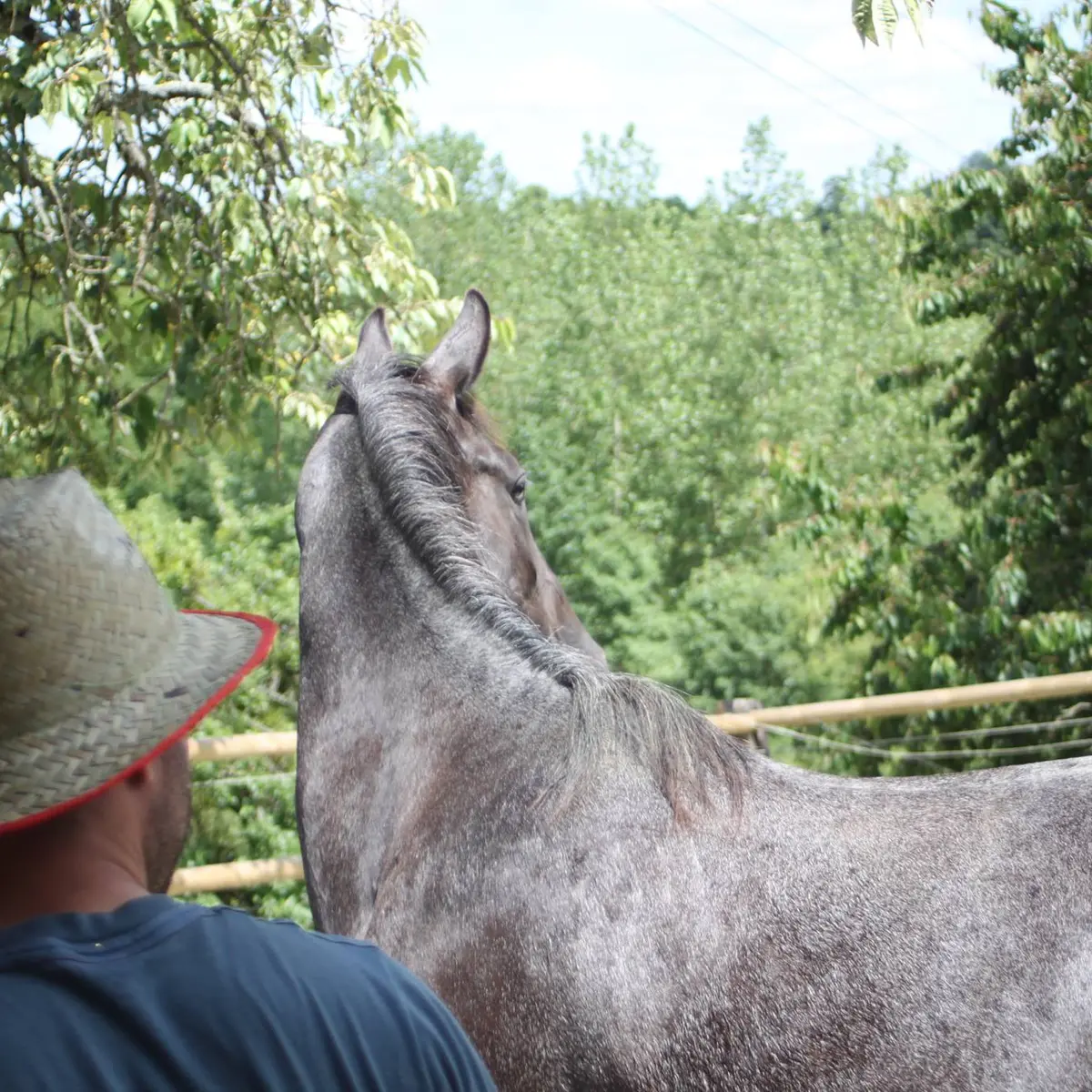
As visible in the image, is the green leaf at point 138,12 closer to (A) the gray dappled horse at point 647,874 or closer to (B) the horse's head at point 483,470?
(B) the horse's head at point 483,470

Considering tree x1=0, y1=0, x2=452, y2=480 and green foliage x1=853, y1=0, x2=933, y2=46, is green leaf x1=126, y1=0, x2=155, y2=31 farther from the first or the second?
green foliage x1=853, y1=0, x2=933, y2=46

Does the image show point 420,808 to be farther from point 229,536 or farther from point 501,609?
point 229,536

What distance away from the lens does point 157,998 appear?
3.06ft

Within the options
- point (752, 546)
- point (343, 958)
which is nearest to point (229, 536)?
point (343, 958)

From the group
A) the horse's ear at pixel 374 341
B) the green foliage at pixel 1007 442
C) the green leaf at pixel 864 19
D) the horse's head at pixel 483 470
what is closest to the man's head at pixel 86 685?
the green leaf at pixel 864 19

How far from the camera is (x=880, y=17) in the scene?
1730mm

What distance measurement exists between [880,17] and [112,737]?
142cm

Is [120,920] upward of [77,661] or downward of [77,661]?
downward

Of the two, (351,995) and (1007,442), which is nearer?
(351,995)

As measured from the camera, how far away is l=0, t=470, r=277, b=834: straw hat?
0.96 m

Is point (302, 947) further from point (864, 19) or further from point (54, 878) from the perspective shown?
point (864, 19)

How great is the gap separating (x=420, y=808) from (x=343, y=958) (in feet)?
4.14

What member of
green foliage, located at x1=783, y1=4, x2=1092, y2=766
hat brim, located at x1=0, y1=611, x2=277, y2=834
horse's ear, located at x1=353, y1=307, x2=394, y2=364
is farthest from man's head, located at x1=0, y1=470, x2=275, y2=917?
green foliage, located at x1=783, y1=4, x2=1092, y2=766

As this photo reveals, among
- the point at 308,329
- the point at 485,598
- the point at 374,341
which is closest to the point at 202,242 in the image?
the point at 308,329
